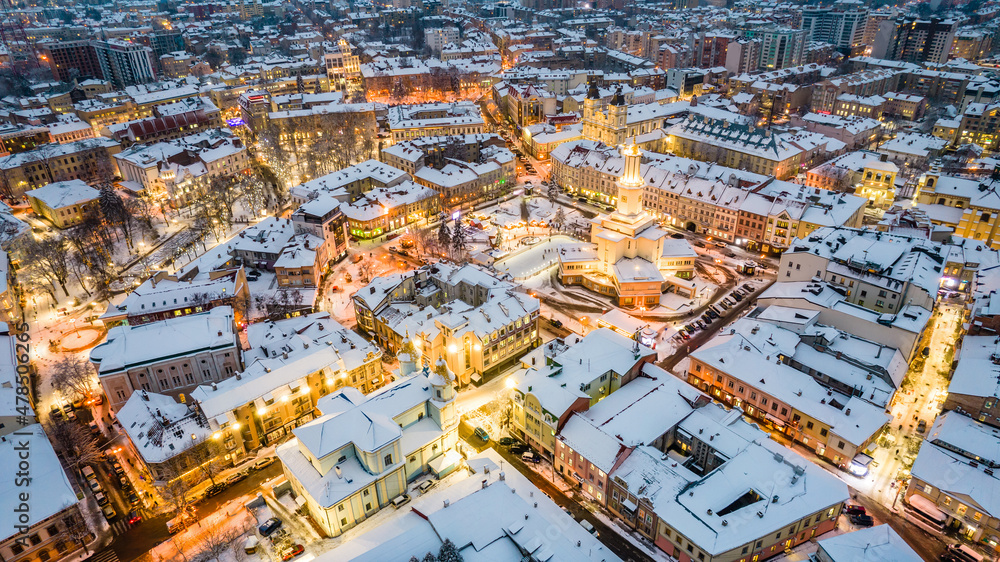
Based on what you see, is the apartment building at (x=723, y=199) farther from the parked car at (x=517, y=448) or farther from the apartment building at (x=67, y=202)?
the apartment building at (x=67, y=202)

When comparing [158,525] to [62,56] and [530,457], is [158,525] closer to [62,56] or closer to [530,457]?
[530,457]

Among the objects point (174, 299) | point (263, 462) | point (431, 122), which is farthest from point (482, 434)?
point (431, 122)

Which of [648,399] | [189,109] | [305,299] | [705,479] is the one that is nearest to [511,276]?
[305,299]

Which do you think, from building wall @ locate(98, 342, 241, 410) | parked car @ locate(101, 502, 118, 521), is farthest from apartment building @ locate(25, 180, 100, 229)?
parked car @ locate(101, 502, 118, 521)

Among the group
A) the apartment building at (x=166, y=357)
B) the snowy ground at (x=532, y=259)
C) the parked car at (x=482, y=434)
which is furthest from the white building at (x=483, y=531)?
the snowy ground at (x=532, y=259)

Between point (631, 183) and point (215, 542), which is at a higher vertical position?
point (631, 183)

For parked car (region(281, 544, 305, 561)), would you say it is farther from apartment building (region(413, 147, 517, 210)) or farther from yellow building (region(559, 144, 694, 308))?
apartment building (region(413, 147, 517, 210))
